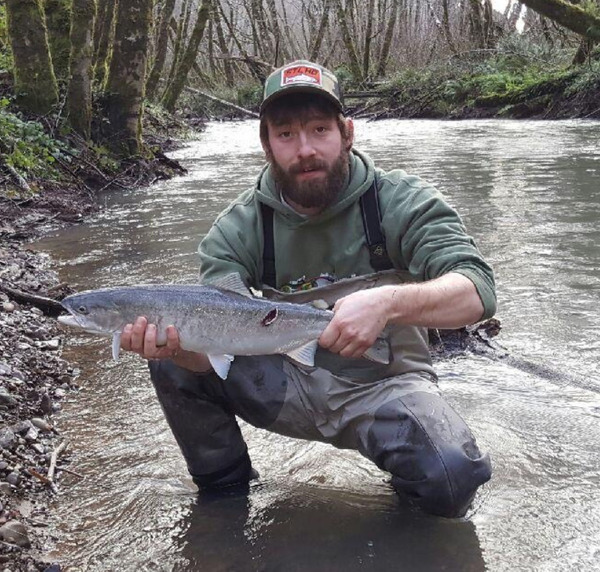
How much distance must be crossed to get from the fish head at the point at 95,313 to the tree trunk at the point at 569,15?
1358 centimetres

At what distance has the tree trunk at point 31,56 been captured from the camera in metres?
11.0

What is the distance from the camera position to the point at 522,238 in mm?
7543

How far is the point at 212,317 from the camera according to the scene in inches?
109

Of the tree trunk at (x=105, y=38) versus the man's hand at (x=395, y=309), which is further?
the tree trunk at (x=105, y=38)

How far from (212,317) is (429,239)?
891 mm

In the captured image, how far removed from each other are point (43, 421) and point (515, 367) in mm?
2721

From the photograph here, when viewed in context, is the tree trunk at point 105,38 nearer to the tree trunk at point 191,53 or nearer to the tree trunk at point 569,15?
the tree trunk at point 191,53

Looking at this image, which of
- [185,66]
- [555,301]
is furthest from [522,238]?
[185,66]

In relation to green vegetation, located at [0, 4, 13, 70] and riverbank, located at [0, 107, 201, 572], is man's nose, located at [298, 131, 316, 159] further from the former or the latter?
green vegetation, located at [0, 4, 13, 70]

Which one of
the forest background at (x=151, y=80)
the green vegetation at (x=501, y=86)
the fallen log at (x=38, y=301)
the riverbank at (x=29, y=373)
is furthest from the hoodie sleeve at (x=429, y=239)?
the green vegetation at (x=501, y=86)

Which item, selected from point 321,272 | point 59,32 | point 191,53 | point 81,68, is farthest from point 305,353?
point 191,53

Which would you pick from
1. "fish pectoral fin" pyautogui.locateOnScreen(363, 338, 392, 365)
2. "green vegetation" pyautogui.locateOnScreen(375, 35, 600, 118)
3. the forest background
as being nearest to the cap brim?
"fish pectoral fin" pyautogui.locateOnScreen(363, 338, 392, 365)

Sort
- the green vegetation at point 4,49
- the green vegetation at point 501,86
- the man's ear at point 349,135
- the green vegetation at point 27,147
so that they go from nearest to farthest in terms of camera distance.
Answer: the man's ear at point 349,135
the green vegetation at point 27,147
the green vegetation at point 4,49
the green vegetation at point 501,86

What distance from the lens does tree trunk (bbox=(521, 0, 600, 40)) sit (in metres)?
14.7
